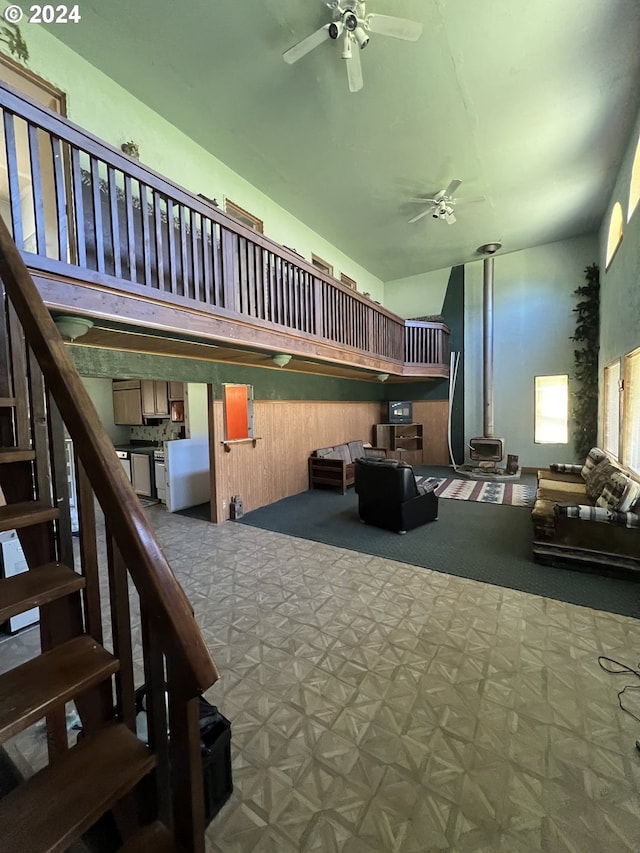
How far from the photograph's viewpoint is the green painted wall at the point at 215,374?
3.48 metres

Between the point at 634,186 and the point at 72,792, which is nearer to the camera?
the point at 72,792

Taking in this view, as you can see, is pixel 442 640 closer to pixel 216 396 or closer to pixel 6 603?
pixel 6 603

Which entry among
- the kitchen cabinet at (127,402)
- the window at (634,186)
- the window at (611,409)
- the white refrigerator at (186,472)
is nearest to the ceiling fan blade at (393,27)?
the window at (634,186)

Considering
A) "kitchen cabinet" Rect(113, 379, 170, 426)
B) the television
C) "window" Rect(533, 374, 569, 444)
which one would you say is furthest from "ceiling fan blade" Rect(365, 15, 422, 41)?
the television

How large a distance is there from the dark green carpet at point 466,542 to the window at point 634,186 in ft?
12.8

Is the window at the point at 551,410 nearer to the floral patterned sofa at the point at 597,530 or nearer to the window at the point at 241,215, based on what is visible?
the floral patterned sofa at the point at 597,530

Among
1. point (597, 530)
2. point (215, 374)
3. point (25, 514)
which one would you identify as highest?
point (215, 374)

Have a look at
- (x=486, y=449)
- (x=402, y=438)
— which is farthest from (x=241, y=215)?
(x=486, y=449)

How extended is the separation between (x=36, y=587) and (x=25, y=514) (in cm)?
26

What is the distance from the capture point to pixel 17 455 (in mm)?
1322

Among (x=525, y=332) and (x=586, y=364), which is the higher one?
(x=525, y=332)

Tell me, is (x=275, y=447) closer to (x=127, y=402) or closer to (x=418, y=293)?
(x=127, y=402)

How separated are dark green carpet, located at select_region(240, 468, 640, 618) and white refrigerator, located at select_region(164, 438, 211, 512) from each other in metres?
1.17

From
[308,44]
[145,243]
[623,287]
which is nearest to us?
[145,243]
